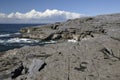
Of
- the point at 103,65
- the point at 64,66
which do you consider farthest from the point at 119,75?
the point at 64,66

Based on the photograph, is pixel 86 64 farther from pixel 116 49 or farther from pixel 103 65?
pixel 116 49

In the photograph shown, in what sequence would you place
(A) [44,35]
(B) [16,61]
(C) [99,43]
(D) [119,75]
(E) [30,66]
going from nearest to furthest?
(D) [119,75], (E) [30,66], (B) [16,61], (C) [99,43], (A) [44,35]

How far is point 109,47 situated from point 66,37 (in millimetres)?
56694

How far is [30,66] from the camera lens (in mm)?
29250

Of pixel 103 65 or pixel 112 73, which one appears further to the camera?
pixel 103 65

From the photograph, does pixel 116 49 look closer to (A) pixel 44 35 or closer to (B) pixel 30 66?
(B) pixel 30 66

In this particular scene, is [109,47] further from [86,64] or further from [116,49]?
[86,64]

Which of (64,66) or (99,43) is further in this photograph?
(99,43)

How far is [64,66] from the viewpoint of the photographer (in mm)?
29281

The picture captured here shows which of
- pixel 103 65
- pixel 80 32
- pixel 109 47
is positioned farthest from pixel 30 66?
pixel 80 32

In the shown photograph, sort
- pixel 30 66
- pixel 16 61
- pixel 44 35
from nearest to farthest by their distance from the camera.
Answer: pixel 30 66 → pixel 16 61 → pixel 44 35

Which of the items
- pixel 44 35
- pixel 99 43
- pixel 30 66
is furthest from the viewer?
pixel 44 35

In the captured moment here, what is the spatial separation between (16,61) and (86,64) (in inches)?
437

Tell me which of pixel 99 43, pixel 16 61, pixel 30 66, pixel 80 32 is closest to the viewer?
pixel 30 66
